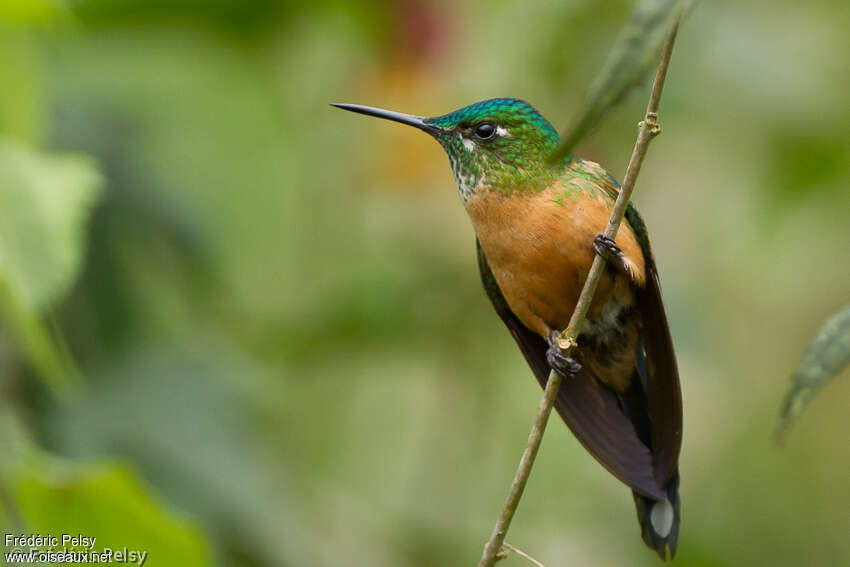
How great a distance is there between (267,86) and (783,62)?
1.78 m

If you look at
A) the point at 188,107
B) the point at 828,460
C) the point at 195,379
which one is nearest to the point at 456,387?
the point at 195,379

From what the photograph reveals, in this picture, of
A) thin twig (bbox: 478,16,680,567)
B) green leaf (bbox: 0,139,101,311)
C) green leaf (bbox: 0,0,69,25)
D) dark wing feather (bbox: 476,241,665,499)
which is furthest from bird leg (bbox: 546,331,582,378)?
green leaf (bbox: 0,0,69,25)

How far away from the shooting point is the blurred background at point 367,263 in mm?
2988

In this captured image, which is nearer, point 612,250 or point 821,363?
point 821,363

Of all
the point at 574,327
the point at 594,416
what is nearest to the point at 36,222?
the point at 574,327

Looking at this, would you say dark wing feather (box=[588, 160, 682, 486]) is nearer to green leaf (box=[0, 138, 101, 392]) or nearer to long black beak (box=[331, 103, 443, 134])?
long black beak (box=[331, 103, 443, 134])

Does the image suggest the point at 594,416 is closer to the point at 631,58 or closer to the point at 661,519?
the point at 661,519

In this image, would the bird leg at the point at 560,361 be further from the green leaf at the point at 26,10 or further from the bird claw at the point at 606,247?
the green leaf at the point at 26,10

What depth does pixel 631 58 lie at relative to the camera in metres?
0.92

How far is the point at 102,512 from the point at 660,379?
122 centimetres

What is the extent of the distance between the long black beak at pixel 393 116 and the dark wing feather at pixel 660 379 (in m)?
0.55

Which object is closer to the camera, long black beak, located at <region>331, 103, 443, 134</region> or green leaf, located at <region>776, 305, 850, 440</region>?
green leaf, located at <region>776, 305, 850, 440</region>

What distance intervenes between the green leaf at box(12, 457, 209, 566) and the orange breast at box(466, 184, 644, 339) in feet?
3.19

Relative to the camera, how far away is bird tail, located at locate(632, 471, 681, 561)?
230 centimetres
